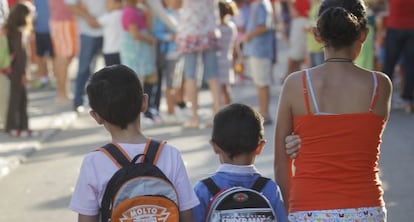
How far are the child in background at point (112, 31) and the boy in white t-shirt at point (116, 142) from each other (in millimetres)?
8715

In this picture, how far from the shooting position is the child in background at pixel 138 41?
12.1 m

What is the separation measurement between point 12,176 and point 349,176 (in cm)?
603

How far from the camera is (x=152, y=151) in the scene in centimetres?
389

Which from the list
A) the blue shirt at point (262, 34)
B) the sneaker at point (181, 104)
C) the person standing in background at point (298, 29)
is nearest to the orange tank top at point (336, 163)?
the blue shirt at point (262, 34)

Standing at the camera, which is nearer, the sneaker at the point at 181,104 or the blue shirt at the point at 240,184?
the blue shirt at the point at 240,184

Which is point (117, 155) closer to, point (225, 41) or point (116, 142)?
point (116, 142)

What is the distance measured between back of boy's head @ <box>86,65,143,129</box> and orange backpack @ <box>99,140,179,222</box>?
14 cm

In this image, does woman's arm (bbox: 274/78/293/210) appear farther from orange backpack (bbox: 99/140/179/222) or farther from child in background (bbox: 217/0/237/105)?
child in background (bbox: 217/0/237/105)

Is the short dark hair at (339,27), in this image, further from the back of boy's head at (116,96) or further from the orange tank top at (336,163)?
the back of boy's head at (116,96)

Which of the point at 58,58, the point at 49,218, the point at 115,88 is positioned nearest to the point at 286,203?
the point at 115,88

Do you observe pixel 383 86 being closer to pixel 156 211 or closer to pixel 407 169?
pixel 156 211

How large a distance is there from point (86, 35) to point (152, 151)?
33.0 feet

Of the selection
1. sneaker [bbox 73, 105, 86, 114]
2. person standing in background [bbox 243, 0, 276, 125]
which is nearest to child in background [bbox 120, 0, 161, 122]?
person standing in background [bbox 243, 0, 276, 125]

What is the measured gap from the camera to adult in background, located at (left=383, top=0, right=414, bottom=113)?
12961mm
